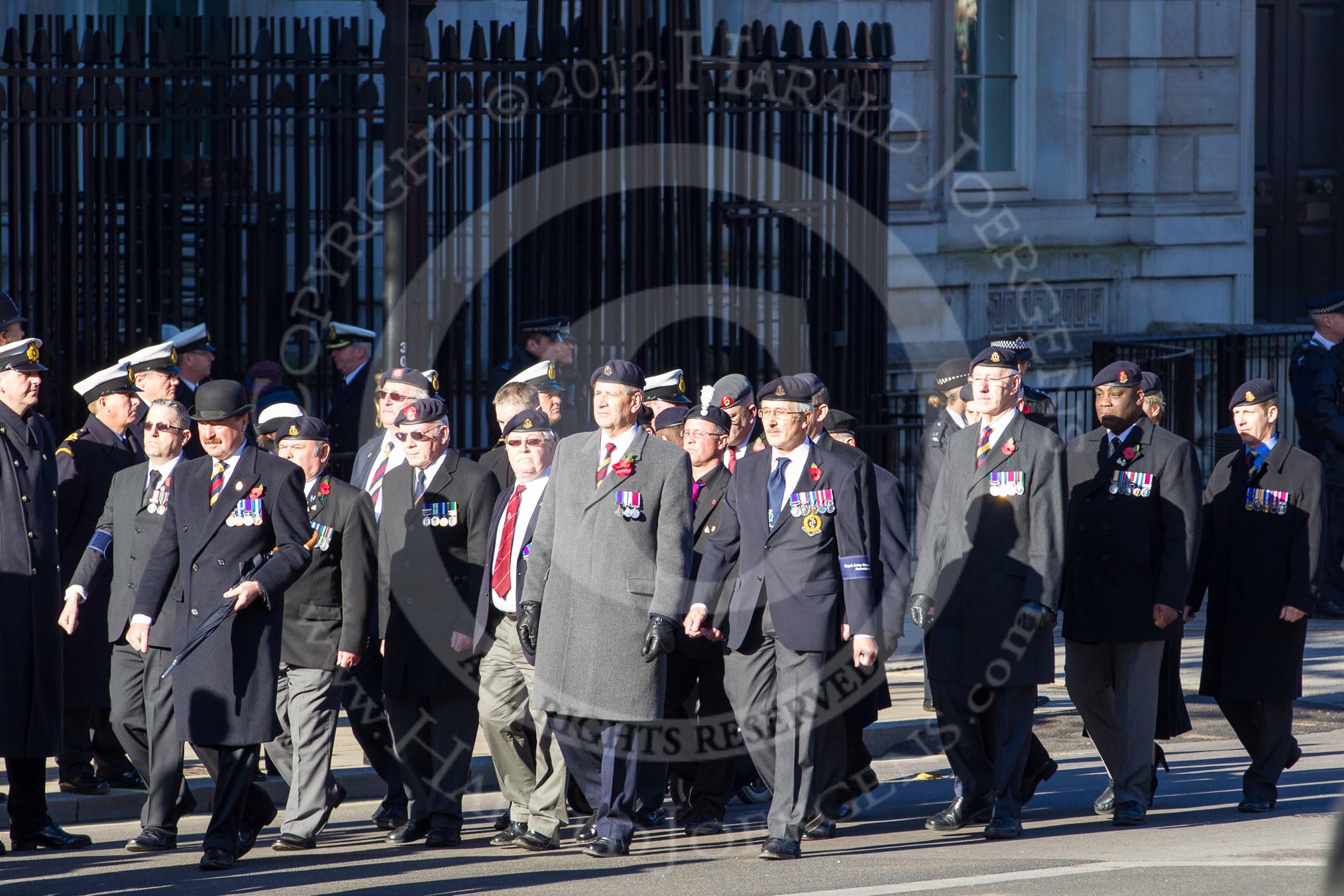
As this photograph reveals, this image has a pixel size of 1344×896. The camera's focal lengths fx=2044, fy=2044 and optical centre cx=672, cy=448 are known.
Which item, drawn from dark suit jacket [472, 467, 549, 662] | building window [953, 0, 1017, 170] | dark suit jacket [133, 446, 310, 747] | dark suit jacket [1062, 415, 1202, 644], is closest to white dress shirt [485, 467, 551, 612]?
dark suit jacket [472, 467, 549, 662]

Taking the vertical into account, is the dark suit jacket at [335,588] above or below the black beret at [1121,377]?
Result: below

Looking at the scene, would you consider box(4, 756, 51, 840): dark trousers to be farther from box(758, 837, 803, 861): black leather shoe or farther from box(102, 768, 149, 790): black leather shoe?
box(758, 837, 803, 861): black leather shoe

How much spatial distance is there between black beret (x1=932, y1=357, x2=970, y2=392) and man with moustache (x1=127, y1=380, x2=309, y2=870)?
3.94 m

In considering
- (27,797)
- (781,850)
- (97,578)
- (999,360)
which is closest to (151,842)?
(27,797)

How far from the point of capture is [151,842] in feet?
26.3

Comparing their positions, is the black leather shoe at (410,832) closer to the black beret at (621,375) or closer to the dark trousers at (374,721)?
the dark trousers at (374,721)

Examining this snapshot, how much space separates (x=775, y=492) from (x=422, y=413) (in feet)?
4.95

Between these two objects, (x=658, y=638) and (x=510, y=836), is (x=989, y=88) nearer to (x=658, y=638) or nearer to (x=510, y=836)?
(x=658, y=638)

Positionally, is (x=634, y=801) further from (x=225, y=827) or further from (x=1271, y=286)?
(x=1271, y=286)

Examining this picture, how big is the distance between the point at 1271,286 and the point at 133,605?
15384mm

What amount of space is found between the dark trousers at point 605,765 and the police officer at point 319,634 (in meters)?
→ 0.91

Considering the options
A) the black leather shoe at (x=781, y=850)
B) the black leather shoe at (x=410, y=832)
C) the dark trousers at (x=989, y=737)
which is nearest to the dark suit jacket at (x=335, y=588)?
the black leather shoe at (x=410, y=832)

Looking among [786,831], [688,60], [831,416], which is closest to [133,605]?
[786,831]

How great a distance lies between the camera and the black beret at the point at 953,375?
34.8 feet
